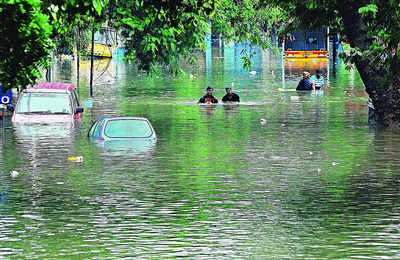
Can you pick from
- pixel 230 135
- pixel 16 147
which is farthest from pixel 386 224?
pixel 230 135

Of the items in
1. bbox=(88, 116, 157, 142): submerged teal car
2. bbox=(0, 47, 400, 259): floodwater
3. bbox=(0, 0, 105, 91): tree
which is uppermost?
bbox=(0, 0, 105, 91): tree

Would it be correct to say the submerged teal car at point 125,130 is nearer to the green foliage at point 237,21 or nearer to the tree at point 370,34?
the tree at point 370,34

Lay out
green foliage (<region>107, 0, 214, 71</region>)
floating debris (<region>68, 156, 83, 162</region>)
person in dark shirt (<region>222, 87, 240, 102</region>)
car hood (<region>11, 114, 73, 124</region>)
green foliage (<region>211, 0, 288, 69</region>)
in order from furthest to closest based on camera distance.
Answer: person in dark shirt (<region>222, 87, 240, 102</region>) → green foliage (<region>211, 0, 288, 69</region>) → green foliage (<region>107, 0, 214, 71</region>) → car hood (<region>11, 114, 73, 124</region>) → floating debris (<region>68, 156, 83, 162</region>)

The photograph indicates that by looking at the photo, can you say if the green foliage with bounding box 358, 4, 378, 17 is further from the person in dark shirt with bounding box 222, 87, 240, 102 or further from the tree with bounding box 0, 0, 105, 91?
the tree with bounding box 0, 0, 105, 91

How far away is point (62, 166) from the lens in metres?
25.4

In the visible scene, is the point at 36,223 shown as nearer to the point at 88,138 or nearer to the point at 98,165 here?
the point at 98,165

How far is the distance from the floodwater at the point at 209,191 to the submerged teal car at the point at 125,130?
0.50m

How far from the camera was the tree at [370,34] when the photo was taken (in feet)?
103

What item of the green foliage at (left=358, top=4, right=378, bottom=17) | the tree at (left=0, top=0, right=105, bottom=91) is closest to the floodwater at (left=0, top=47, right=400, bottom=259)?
the tree at (left=0, top=0, right=105, bottom=91)

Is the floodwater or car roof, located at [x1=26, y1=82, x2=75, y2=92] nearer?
the floodwater

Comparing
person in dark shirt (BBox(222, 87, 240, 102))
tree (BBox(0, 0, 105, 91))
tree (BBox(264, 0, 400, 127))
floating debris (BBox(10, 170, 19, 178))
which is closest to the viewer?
tree (BBox(0, 0, 105, 91))

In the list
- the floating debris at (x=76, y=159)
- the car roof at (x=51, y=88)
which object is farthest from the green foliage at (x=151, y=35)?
→ the floating debris at (x=76, y=159)

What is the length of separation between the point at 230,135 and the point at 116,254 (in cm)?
2096

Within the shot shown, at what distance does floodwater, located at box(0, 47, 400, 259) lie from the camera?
14414mm
